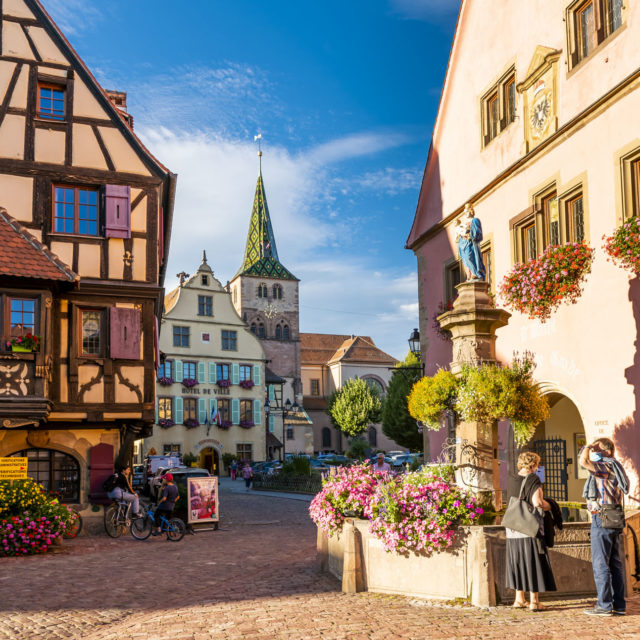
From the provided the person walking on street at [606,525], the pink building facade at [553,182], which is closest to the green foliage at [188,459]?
the pink building facade at [553,182]

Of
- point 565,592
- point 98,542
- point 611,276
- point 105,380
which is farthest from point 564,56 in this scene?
point 98,542

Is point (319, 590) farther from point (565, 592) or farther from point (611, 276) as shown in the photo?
point (611, 276)

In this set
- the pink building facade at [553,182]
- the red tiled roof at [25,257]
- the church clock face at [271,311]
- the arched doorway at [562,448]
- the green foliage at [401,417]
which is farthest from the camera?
the church clock face at [271,311]

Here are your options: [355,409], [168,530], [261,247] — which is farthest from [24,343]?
[261,247]

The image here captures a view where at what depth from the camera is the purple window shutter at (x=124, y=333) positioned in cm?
1750

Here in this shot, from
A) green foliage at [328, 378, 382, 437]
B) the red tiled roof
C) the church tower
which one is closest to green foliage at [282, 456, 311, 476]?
the red tiled roof

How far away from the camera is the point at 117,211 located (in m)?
17.8

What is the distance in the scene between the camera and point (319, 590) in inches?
387

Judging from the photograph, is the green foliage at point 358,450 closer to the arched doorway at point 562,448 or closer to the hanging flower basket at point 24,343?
the arched doorway at point 562,448

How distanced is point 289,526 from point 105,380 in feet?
18.7

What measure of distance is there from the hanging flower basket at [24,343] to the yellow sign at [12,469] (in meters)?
2.60

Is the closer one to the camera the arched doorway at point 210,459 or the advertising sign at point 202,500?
the advertising sign at point 202,500

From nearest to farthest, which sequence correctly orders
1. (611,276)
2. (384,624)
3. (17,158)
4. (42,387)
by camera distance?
(384,624) < (611,276) < (42,387) < (17,158)

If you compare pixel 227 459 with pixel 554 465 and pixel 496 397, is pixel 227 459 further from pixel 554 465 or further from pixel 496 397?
pixel 496 397
